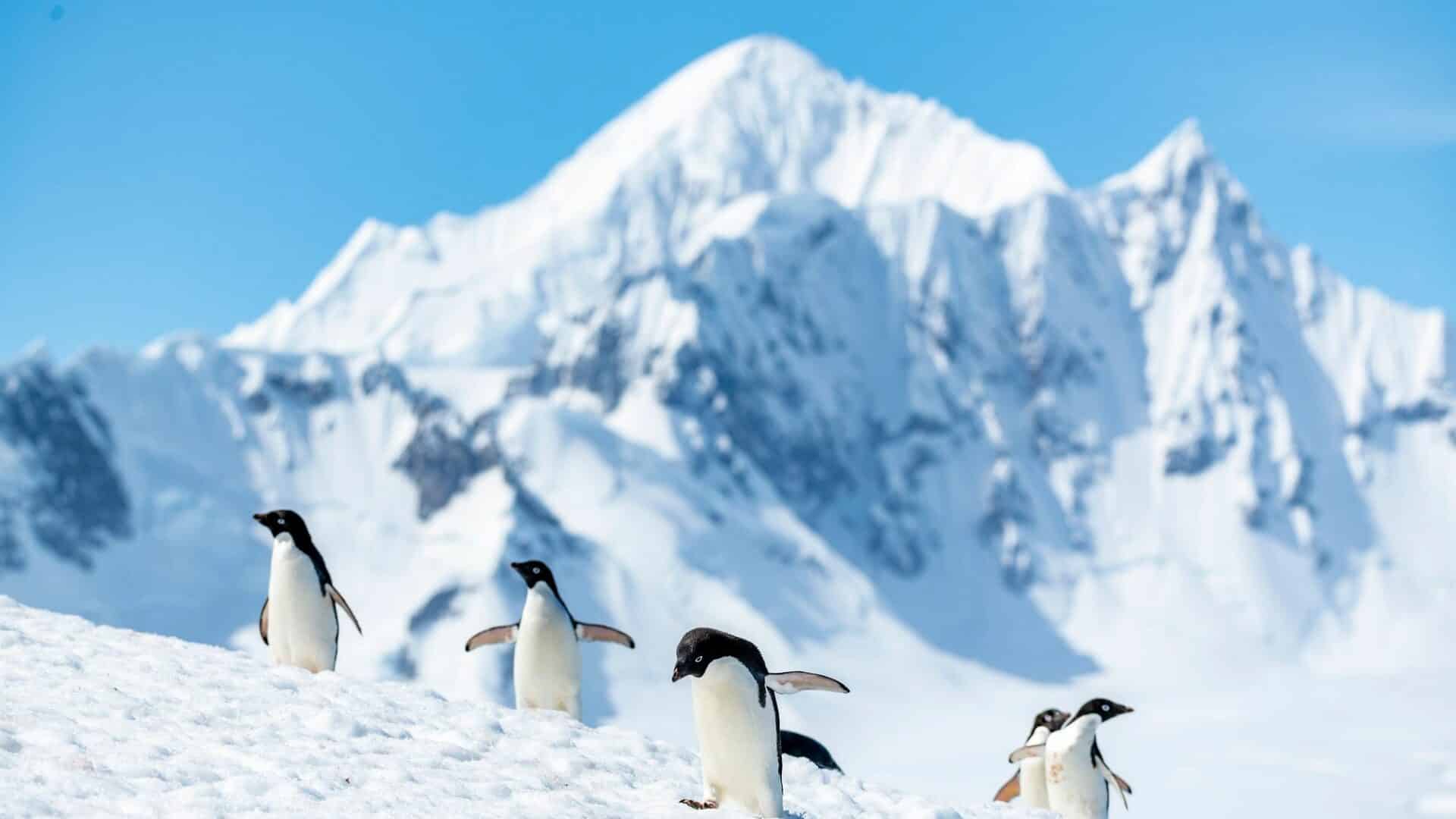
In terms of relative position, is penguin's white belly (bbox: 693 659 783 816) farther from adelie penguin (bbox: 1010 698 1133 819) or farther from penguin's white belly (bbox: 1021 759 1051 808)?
penguin's white belly (bbox: 1021 759 1051 808)

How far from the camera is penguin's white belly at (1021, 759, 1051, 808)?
65.4 feet

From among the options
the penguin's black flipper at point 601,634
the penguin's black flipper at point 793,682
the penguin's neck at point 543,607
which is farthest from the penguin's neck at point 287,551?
the penguin's black flipper at point 793,682

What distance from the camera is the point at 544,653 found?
17.2 m

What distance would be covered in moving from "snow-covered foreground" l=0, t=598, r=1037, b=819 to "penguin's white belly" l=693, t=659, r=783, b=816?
32cm

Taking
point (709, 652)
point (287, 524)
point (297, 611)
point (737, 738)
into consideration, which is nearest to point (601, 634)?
point (297, 611)

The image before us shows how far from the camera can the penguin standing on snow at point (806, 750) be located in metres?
17.6

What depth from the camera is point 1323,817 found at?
172 m

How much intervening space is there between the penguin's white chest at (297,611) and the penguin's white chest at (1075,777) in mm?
9120

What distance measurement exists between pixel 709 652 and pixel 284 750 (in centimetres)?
360

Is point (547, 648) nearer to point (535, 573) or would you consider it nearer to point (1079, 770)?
point (535, 573)

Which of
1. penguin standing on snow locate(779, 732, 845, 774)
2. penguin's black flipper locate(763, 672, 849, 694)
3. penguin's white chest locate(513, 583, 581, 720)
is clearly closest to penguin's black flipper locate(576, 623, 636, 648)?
penguin's white chest locate(513, 583, 581, 720)

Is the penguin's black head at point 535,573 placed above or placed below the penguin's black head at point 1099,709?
above

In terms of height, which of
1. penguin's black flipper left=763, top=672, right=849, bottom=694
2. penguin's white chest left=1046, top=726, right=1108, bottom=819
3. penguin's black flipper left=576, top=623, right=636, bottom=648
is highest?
penguin's black flipper left=576, top=623, right=636, bottom=648

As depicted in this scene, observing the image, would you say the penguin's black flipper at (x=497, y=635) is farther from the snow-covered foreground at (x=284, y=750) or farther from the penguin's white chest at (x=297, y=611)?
the penguin's white chest at (x=297, y=611)
